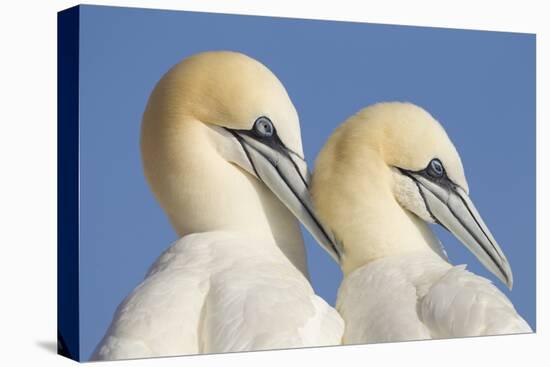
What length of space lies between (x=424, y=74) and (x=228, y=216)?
6.09ft

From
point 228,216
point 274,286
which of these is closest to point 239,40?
point 228,216

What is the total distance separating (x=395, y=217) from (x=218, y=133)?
4.16ft

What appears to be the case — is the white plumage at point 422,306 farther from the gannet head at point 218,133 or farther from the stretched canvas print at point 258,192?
the gannet head at point 218,133

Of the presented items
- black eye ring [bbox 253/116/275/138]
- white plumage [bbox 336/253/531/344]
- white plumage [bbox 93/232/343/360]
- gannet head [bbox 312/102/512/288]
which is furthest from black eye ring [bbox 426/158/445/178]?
white plumage [bbox 93/232/343/360]

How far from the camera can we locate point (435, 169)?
26.7ft

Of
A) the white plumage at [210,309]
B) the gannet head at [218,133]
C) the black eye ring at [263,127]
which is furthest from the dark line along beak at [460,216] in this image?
the white plumage at [210,309]

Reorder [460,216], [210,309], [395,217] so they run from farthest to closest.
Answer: [460,216] → [395,217] → [210,309]

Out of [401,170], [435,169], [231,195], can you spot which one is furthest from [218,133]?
[435,169]

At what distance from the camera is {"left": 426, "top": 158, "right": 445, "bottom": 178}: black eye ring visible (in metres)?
8.11

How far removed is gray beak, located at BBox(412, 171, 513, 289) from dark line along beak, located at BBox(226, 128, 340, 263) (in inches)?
28.2

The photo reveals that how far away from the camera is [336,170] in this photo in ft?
26.2

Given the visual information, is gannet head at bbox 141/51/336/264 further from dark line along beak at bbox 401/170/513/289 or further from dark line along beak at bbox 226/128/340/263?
dark line along beak at bbox 401/170/513/289

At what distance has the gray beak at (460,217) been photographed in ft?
26.6

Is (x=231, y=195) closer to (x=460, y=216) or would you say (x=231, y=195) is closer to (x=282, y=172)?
(x=282, y=172)
